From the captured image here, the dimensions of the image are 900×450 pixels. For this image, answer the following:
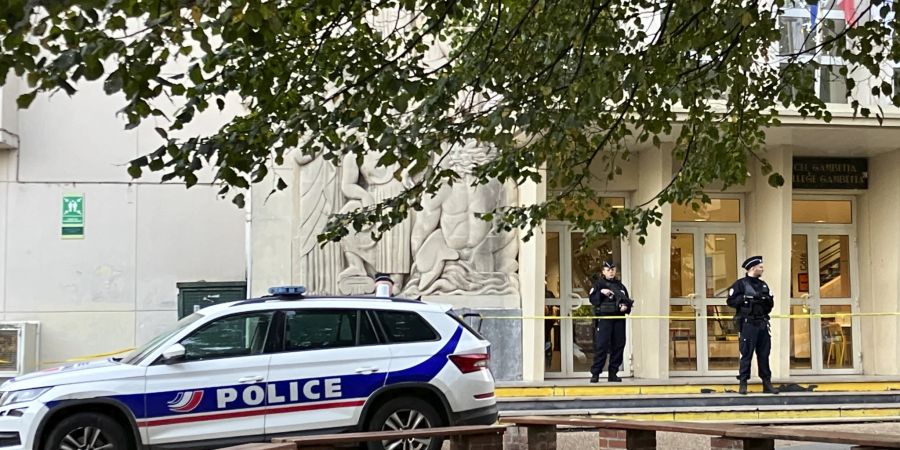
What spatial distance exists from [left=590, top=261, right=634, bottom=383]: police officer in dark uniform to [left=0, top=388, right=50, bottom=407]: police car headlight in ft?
27.1

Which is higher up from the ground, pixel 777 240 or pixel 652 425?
pixel 777 240

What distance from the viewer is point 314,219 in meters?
15.1

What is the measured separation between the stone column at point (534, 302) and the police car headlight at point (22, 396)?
8.08 m

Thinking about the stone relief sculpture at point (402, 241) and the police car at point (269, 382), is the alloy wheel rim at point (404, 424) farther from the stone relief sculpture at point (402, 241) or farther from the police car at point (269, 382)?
the stone relief sculpture at point (402, 241)

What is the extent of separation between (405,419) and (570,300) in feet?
24.8

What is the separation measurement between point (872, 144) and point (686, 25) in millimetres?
9592

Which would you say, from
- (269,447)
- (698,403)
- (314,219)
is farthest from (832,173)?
(269,447)

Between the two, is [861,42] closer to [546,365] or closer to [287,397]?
[287,397]

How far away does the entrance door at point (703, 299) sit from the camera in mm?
16688

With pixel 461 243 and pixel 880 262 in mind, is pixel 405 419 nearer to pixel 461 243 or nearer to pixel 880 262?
pixel 461 243

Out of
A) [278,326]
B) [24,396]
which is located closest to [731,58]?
[278,326]

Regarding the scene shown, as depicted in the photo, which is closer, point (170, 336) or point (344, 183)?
point (170, 336)

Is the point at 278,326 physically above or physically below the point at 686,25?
below

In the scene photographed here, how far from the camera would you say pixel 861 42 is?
8414 mm
